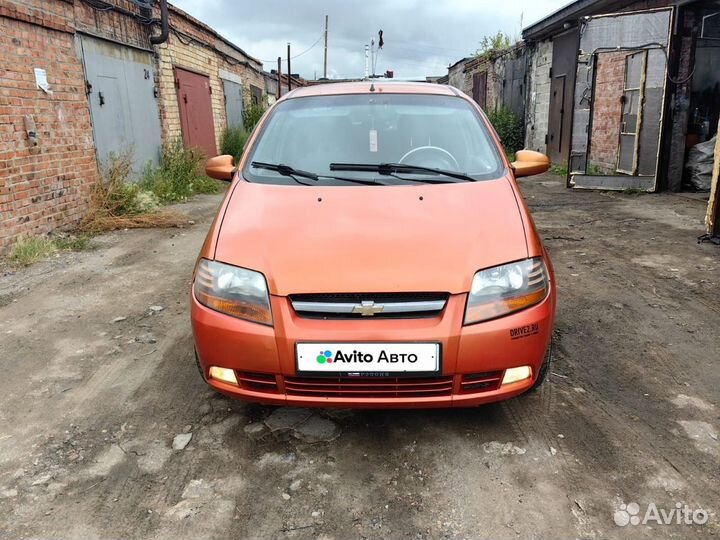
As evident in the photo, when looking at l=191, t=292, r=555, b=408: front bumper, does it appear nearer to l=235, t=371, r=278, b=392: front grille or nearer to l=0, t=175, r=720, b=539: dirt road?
l=235, t=371, r=278, b=392: front grille

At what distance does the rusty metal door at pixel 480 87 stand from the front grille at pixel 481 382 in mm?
18697

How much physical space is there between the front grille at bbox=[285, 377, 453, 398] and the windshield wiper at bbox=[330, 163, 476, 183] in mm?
1128

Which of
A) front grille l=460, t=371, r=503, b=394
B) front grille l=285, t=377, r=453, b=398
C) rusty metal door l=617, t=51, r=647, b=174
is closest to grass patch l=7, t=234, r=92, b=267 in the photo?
front grille l=285, t=377, r=453, b=398

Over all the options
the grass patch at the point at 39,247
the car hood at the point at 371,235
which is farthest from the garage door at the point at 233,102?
the car hood at the point at 371,235

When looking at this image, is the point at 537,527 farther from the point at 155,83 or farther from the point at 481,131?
the point at 155,83

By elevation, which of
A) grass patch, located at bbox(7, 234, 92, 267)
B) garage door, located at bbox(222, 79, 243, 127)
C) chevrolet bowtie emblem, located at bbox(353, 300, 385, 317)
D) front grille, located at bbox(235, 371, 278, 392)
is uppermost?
garage door, located at bbox(222, 79, 243, 127)

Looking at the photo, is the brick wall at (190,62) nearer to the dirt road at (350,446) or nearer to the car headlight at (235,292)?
the dirt road at (350,446)

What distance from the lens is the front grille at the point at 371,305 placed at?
212 cm

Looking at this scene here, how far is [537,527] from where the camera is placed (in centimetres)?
193

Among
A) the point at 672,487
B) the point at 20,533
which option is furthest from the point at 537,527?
the point at 20,533

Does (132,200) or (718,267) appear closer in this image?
(718,267)

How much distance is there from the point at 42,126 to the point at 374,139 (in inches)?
192

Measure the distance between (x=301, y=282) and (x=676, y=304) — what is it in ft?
10.6

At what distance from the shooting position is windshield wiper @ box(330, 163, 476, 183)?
112 inches
